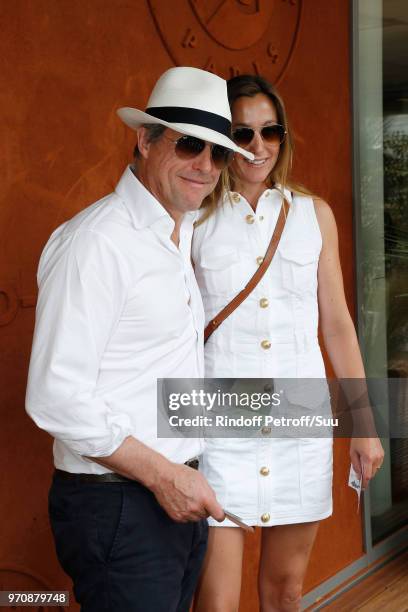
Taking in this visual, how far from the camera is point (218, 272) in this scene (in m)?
2.41

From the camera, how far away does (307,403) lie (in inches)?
97.0

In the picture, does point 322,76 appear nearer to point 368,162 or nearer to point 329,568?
point 368,162

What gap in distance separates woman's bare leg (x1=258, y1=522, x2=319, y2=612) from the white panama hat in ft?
3.73

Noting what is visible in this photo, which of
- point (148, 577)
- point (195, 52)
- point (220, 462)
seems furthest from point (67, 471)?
point (195, 52)

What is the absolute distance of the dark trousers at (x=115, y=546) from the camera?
1875 mm

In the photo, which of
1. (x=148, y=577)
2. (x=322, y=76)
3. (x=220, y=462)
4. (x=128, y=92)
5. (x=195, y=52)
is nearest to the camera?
(x=148, y=577)

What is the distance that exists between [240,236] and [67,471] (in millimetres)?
860

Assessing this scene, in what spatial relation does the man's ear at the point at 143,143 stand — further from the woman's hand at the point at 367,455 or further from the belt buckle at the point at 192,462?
the woman's hand at the point at 367,455

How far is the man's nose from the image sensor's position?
2031mm

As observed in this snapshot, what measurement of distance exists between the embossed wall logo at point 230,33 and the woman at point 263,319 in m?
0.64

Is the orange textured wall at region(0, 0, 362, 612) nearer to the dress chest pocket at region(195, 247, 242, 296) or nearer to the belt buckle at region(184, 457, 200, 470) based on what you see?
the dress chest pocket at region(195, 247, 242, 296)

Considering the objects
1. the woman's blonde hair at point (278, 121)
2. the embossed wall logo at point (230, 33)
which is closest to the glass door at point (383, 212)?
the embossed wall logo at point (230, 33)

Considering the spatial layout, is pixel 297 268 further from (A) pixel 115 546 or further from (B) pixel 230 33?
(B) pixel 230 33

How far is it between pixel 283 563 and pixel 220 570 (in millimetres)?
248
